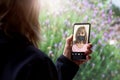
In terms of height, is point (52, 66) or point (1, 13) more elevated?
point (1, 13)

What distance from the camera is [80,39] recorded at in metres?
1.26

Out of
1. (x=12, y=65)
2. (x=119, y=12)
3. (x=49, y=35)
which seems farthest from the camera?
(x=49, y=35)

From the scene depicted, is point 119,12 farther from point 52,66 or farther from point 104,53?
point 52,66

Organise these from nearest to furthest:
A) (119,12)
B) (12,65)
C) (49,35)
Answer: (12,65)
(119,12)
(49,35)

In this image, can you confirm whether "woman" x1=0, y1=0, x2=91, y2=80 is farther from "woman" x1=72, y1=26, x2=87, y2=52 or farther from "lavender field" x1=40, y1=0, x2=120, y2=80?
"lavender field" x1=40, y1=0, x2=120, y2=80

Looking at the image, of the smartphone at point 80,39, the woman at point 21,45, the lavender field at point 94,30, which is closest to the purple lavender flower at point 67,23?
the lavender field at point 94,30

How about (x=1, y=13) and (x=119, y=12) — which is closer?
(x=1, y=13)

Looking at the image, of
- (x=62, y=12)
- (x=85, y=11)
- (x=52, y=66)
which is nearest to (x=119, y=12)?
(x=85, y=11)

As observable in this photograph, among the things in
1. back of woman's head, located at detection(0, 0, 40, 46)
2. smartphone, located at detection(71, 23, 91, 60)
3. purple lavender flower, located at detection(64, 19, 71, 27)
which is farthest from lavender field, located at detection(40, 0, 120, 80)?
back of woman's head, located at detection(0, 0, 40, 46)

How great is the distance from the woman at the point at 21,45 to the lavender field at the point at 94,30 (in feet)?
2.30

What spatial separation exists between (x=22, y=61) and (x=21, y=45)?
47mm

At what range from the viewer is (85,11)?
164 cm

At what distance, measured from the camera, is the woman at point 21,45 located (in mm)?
820

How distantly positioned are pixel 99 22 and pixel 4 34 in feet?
2.78
